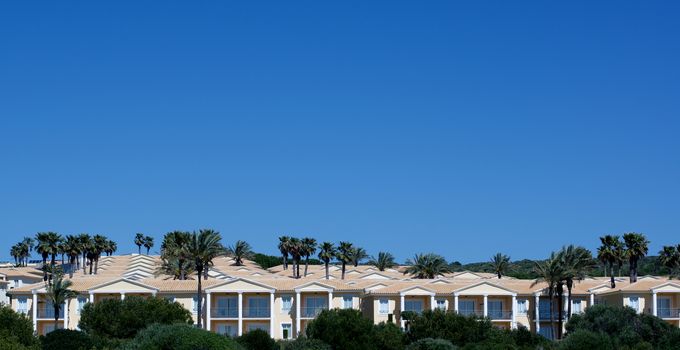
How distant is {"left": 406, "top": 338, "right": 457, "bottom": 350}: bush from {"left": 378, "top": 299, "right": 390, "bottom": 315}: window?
23.0 meters

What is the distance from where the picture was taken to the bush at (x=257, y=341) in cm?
6944

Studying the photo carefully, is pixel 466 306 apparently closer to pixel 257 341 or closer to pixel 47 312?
pixel 257 341

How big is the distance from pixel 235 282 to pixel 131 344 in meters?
37.1

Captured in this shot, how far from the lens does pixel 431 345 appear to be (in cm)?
6706

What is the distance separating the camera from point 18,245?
6348 inches

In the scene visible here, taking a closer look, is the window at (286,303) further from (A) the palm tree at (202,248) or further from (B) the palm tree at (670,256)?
(B) the palm tree at (670,256)

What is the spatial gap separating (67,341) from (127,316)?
12.9 meters

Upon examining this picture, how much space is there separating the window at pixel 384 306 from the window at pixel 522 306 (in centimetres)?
1189

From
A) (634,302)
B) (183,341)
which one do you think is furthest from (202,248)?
(634,302)

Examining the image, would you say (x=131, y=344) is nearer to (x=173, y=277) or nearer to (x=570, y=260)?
(x=570, y=260)

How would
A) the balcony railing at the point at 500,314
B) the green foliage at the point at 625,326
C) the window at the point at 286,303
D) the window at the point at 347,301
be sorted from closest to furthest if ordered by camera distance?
the green foliage at the point at 625,326 → the window at the point at 286,303 → the window at the point at 347,301 → the balcony railing at the point at 500,314

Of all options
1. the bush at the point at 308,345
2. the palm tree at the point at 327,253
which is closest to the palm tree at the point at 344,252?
the palm tree at the point at 327,253

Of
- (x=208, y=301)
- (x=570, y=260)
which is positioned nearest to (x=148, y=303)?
(x=208, y=301)

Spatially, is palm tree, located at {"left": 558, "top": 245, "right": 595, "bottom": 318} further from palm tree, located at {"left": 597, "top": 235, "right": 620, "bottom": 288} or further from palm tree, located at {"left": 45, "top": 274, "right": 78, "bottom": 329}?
palm tree, located at {"left": 45, "top": 274, "right": 78, "bottom": 329}
